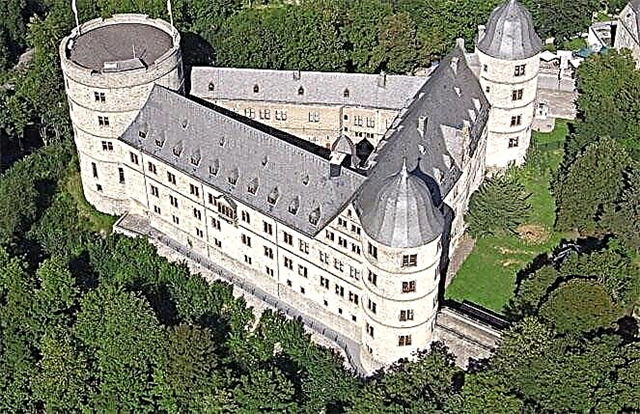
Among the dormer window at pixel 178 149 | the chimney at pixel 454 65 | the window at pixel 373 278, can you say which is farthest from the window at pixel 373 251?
the chimney at pixel 454 65

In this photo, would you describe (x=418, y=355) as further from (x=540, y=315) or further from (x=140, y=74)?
(x=140, y=74)

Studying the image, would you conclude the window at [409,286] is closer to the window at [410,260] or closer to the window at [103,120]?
the window at [410,260]

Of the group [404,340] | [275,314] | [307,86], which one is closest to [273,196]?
[275,314]

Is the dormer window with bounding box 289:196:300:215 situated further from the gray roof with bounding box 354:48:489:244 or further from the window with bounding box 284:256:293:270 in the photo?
the gray roof with bounding box 354:48:489:244

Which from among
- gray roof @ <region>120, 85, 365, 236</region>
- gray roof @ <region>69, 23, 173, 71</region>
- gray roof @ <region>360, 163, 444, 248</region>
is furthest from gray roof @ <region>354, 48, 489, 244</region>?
gray roof @ <region>69, 23, 173, 71</region>

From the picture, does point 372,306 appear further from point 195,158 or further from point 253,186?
point 195,158

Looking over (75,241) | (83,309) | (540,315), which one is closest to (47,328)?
(83,309)
